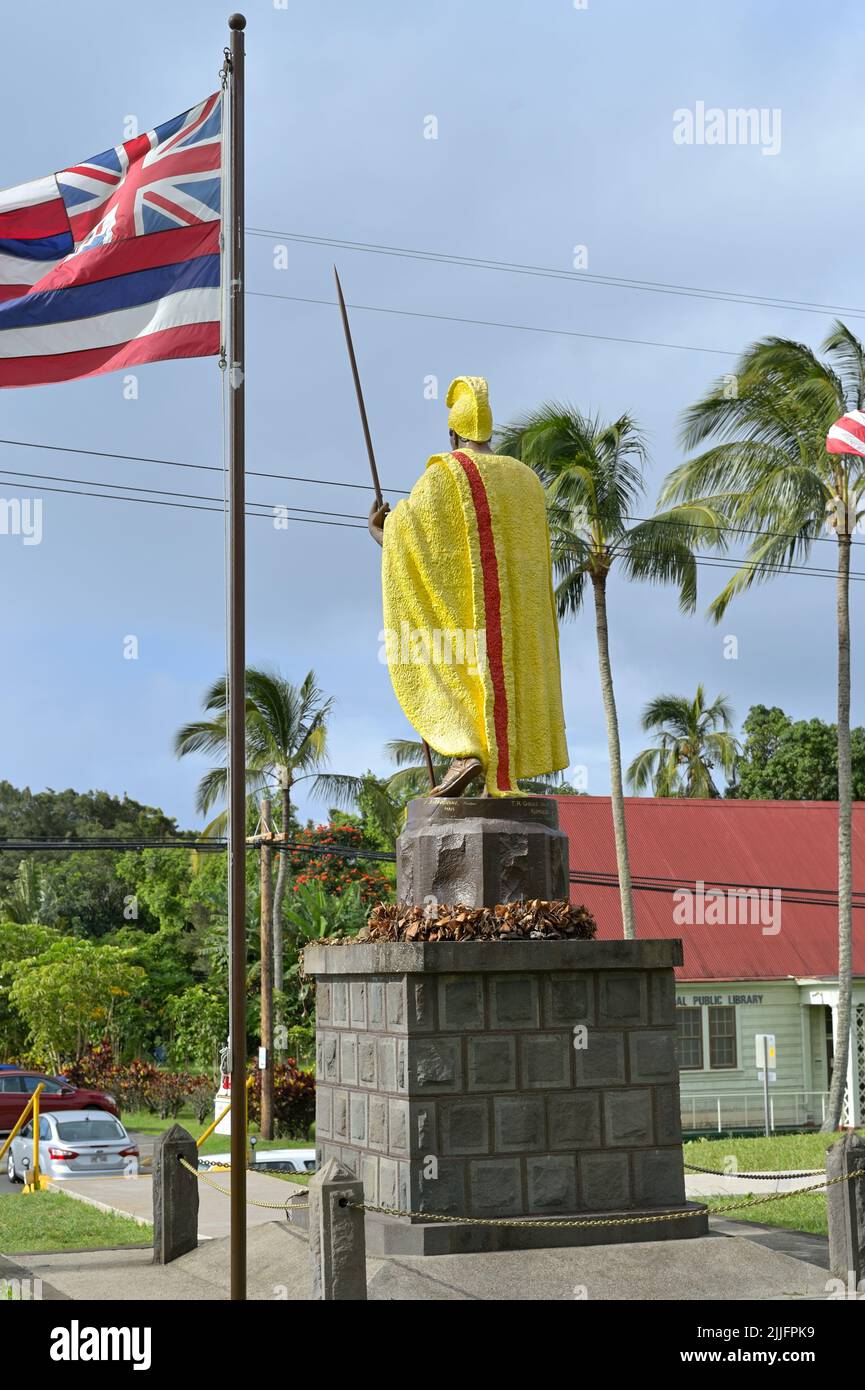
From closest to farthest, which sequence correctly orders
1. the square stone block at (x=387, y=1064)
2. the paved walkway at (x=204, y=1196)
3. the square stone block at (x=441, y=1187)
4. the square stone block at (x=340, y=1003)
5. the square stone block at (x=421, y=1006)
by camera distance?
the square stone block at (x=441, y=1187) → the square stone block at (x=421, y=1006) → the square stone block at (x=387, y=1064) → the square stone block at (x=340, y=1003) → the paved walkway at (x=204, y=1196)

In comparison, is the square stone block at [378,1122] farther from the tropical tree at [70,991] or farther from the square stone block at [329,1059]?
the tropical tree at [70,991]

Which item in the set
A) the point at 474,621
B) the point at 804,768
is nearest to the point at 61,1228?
the point at 474,621

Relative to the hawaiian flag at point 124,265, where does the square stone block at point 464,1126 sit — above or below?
below

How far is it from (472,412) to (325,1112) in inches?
195

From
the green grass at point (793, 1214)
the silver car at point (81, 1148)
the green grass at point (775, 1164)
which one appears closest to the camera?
the green grass at point (793, 1214)

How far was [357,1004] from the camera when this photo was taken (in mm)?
9906

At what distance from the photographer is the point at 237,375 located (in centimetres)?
816

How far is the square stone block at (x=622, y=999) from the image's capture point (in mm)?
9508

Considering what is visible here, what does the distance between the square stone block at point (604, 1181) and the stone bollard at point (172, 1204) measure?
290 centimetres

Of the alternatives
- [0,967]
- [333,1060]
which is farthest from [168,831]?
[333,1060]

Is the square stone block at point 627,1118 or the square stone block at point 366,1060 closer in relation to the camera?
the square stone block at point 627,1118

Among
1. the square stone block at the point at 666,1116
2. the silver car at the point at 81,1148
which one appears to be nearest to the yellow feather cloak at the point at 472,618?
the square stone block at the point at 666,1116
